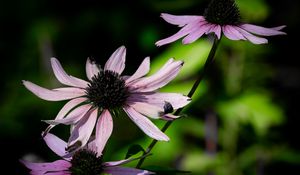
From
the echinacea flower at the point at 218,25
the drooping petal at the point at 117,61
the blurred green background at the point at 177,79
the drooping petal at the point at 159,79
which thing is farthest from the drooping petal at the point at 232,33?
the blurred green background at the point at 177,79

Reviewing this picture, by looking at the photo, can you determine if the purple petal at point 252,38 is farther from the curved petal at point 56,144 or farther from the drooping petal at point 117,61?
the curved petal at point 56,144

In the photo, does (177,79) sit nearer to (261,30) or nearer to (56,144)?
(261,30)

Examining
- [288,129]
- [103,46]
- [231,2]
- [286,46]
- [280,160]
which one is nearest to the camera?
[231,2]

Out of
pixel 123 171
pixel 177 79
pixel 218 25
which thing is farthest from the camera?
pixel 177 79

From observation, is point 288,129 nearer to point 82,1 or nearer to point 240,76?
point 240,76

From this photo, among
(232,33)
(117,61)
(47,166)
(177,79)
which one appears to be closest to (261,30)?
(232,33)

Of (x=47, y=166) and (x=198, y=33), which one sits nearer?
(x=47, y=166)

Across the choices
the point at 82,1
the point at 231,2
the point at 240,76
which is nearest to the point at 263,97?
the point at 240,76
